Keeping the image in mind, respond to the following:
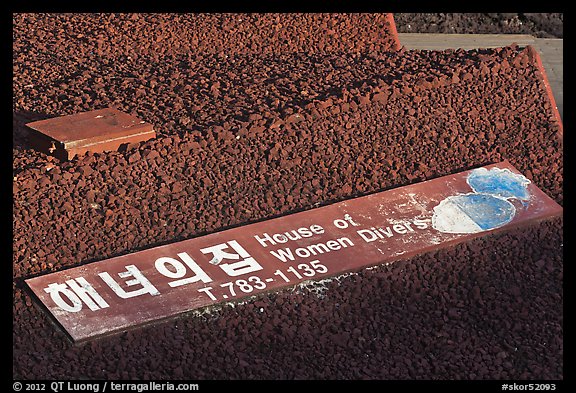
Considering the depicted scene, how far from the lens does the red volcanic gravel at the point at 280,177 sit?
475 cm

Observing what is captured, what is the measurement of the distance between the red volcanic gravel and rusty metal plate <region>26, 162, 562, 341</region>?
0.08 m

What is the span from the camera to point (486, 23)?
9703mm

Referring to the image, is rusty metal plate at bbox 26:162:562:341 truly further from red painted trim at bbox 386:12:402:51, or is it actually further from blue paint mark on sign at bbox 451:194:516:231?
red painted trim at bbox 386:12:402:51

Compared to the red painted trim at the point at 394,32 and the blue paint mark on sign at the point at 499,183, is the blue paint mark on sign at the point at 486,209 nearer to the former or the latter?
the blue paint mark on sign at the point at 499,183

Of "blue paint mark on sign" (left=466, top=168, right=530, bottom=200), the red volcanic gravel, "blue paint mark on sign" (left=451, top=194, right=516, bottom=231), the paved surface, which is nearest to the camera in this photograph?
the red volcanic gravel

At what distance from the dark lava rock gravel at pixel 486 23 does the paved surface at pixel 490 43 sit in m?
0.24

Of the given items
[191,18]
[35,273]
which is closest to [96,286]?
[35,273]

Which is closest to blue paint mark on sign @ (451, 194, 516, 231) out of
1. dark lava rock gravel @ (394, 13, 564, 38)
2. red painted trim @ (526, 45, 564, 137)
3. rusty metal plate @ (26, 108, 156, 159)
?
red painted trim @ (526, 45, 564, 137)

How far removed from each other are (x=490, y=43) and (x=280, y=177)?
12.7ft

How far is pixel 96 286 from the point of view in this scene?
4.90 meters

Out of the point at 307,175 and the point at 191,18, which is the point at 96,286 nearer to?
the point at 307,175

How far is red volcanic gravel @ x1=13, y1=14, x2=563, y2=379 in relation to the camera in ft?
15.6

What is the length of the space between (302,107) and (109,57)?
1.57 metres

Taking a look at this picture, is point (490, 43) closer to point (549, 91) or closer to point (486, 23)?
point (486, 23)
